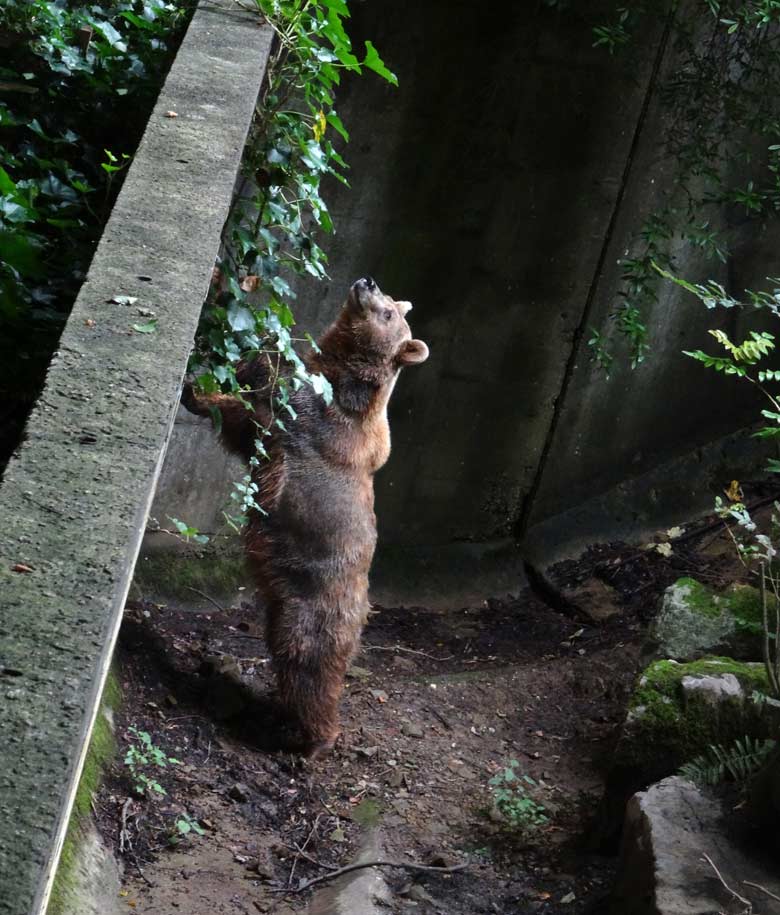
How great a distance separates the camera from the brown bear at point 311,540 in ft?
17.8

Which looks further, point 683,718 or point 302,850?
point 683,718

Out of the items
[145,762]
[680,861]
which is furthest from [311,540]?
[680,861]

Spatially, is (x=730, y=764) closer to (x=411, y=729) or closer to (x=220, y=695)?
(x=411, y=729)

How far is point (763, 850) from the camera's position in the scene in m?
4.08

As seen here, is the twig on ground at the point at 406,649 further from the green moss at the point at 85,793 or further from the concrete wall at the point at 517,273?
the green moss at the point at 85,793

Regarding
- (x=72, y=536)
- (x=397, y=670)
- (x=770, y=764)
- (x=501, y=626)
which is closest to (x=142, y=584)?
(x=397, y=670)

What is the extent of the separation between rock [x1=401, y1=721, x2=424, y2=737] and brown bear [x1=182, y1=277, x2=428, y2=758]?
0.51m

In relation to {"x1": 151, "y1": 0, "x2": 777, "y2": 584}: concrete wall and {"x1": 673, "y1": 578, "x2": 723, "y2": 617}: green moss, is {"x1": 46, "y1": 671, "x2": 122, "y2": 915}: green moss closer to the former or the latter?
{"x1": 673, "y1": 578, "x2": 723, "y2": 617}: green moss

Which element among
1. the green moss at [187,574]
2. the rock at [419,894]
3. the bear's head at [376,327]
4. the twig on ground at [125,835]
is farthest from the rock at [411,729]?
the twig on ground at [125,835]

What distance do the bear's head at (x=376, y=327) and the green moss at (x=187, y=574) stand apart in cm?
158

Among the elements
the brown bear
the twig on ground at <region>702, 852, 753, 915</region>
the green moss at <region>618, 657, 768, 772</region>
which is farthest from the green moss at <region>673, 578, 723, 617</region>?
the twig on ground at <region>702, 852, 753, 915</region>

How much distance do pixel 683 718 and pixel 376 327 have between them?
239cm

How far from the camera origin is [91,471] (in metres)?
2.37

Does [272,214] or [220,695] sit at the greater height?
[272,214]
